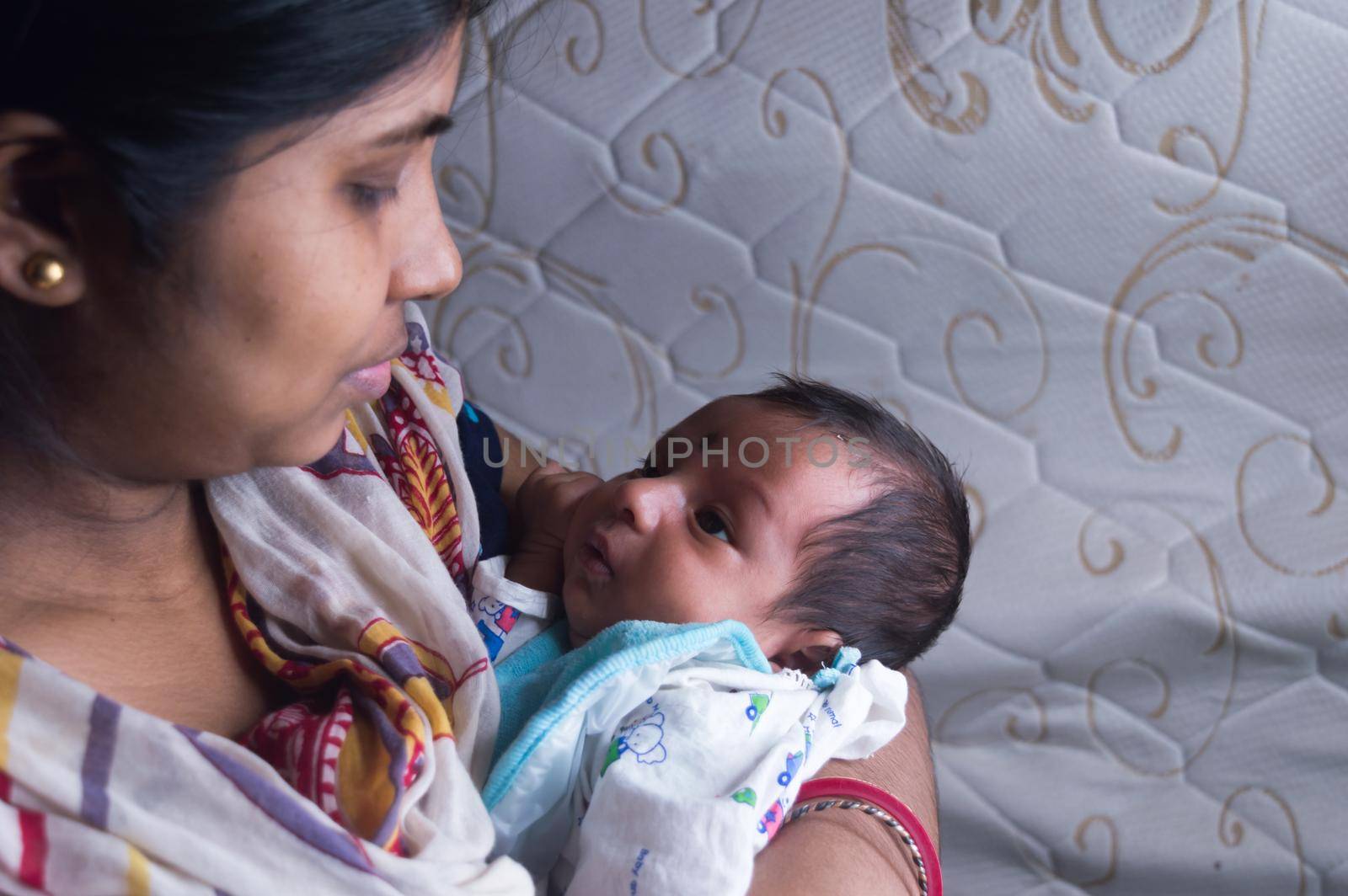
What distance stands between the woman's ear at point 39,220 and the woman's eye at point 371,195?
0.51 feet

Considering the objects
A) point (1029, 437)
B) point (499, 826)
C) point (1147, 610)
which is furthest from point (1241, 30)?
point (499, 826)

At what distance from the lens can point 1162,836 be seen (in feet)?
4.98

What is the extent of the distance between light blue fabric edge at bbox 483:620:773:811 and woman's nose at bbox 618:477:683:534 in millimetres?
105

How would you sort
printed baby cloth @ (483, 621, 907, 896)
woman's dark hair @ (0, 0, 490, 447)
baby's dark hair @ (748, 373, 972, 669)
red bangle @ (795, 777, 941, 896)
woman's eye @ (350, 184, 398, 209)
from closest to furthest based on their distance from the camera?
woman's dark hair @ (0, 0, 490, 447) < woman's eye @ (350, 184, 398, 209) < printed baby cloth @ (483, 621, 907, 896) < red bangle @ (795, 777, 941, 896) < baby's dark hair @ (748, 373, 972, 669)

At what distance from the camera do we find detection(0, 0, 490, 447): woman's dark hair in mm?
579

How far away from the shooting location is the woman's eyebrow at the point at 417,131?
674 millimetres

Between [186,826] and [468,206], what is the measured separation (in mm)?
1109

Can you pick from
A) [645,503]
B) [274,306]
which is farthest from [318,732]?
[645,503]

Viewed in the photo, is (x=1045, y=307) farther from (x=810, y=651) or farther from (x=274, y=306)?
(x=274, y=306)

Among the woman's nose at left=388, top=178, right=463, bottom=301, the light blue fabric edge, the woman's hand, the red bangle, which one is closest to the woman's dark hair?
the woman's nose at left=388, top=178, right=463, bottom=301

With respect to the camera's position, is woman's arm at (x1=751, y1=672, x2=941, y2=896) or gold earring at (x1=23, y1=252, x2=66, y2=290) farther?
woman's arm at (x1=751, y1=672, x2=941, y2=896)

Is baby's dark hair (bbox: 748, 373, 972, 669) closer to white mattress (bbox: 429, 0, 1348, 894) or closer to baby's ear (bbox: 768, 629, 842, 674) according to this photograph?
baby's ear (bbox: 768, 629, 842, 674)

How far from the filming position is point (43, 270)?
64cm

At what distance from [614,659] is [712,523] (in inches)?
9.8
